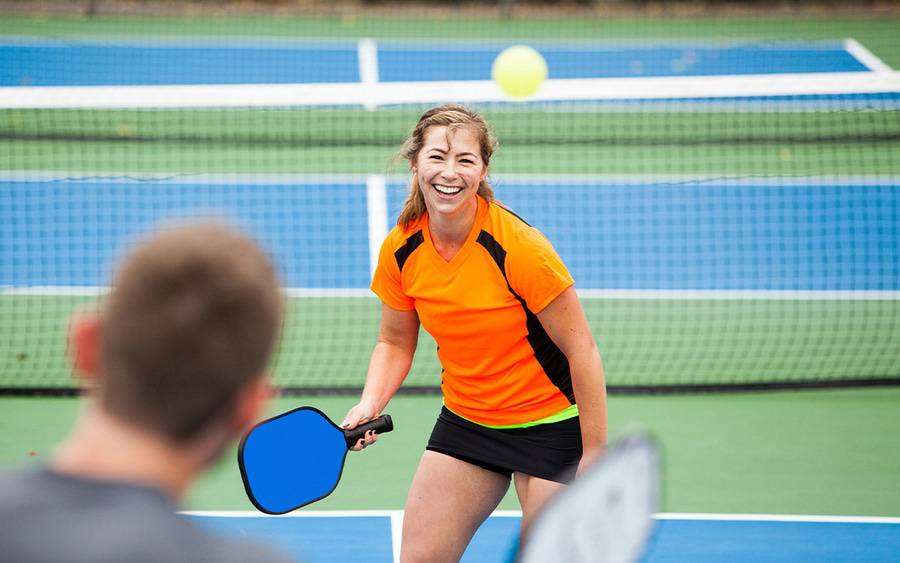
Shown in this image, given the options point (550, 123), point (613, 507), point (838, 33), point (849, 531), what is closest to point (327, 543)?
point (849, 531)

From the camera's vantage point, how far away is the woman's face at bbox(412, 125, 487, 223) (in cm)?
427

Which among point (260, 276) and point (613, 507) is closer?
point (260, 276)

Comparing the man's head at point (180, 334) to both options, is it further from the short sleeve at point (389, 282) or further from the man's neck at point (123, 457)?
the short sleeve at point (389, 282)

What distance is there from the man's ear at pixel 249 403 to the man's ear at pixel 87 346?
0.62 ft

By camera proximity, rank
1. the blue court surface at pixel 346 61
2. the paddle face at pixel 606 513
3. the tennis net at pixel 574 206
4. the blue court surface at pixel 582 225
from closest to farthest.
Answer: the paddle face at pixel 606 513
the tennis net at pixel 574 206
the blue court surface at pixel 582 225
the blue court surface at pixel 346 61

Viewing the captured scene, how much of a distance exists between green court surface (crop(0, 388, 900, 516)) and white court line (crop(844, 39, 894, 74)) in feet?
36.2

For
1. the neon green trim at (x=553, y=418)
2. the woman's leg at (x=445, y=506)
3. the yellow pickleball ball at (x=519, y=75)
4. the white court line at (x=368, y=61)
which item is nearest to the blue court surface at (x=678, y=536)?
the woman's leg at (x=445, y=506)

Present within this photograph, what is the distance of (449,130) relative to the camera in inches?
172

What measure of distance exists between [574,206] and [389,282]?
788 cm

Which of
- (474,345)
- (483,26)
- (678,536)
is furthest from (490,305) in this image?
(483,26)

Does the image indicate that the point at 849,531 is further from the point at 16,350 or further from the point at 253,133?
the point at 253,133

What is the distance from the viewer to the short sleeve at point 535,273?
4.09 metres

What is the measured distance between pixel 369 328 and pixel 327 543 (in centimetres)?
354

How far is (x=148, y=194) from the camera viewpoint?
40.1 feet
